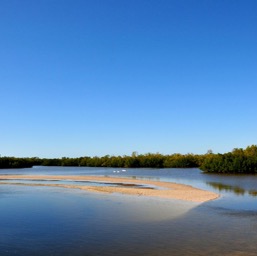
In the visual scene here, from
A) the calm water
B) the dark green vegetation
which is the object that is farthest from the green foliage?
the calm water

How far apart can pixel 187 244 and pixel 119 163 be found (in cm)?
14105

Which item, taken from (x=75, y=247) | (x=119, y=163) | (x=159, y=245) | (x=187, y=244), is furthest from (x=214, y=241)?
(x=119, y=163)

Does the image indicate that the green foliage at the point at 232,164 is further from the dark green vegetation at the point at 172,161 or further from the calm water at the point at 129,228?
the calm water at the point at 129,228

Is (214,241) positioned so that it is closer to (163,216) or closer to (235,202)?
(163,216)

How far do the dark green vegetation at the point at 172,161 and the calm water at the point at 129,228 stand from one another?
5082 centimetres

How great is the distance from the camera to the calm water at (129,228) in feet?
43.1

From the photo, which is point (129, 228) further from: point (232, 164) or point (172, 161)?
point (172, 161)

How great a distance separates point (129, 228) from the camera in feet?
55.5

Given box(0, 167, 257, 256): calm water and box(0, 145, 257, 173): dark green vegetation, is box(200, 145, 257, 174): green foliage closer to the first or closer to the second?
box(0, 145, 257, 173): dark green vegetation

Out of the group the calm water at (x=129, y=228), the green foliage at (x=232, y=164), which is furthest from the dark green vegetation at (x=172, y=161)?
the calm water at (x=129, y=228)

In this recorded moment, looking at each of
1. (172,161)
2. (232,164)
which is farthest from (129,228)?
(172,161)

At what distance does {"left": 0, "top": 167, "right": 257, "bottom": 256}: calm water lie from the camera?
43.1ft

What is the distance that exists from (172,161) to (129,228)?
12067 centimetres

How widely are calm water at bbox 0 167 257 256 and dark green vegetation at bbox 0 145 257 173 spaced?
50822 mm
